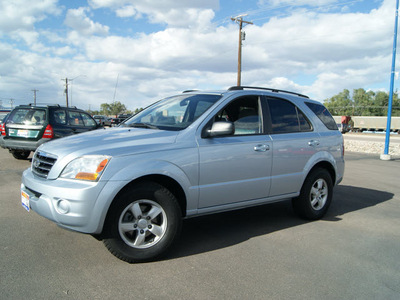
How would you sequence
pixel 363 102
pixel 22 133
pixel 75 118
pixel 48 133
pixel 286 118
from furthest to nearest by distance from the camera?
1. pixel 363 102
2. pixel 75 118
3. pixel 22 133
4. pixel 48 133
5. pixel 286 118

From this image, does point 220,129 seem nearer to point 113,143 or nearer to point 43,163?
point 113,143

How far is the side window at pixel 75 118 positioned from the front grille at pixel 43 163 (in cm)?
651

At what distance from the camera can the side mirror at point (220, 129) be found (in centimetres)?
364

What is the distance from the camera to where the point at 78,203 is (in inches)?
117

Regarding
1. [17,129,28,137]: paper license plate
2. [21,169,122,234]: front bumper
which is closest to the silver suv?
[21,169,122,234]: front bumper

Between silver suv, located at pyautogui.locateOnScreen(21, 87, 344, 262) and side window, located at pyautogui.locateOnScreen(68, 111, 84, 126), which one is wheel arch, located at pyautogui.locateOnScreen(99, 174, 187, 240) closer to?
silver suv, located at pyautogui.locateOnScreen(21, 87, 344, 262)

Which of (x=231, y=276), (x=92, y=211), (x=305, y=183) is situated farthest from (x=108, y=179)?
(x=305, y=183)

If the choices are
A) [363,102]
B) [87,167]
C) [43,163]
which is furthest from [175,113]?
[363,102]

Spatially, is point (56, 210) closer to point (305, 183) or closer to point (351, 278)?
point (351, 278)

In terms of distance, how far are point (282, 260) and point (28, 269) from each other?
2.51 metres

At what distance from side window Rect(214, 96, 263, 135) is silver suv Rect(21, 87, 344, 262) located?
1 cm

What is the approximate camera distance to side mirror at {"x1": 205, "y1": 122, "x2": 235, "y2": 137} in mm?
3643

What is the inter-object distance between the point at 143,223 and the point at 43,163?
3.97ft

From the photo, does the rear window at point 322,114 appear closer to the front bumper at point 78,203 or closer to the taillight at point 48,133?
the front bumper at point 78,203
